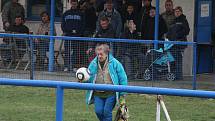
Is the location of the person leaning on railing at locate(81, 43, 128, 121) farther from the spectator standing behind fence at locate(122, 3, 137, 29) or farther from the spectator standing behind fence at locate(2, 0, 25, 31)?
the spectator standing behind fence at locate(2, 0, 25, 31)

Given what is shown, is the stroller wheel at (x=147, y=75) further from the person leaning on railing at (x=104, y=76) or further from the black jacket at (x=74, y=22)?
the person leaning on railing at (x=104, y=76)

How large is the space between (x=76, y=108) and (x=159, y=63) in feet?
9.22

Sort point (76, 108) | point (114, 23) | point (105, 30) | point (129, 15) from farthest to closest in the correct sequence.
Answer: point (129, 15) < point (114, 23) < point (105, 30) < point (76, 108)

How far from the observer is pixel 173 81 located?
44.0 feet

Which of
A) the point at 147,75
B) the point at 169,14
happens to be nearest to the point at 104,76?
the point at 147,75

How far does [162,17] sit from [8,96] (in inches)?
199

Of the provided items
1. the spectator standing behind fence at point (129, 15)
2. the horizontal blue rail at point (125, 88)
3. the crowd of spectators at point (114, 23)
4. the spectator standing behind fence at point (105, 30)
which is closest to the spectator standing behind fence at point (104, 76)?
the horizontal blue rail at point (125, 88)

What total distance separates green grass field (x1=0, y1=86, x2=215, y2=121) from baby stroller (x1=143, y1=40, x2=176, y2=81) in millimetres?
1318

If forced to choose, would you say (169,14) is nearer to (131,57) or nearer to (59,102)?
(131,57)

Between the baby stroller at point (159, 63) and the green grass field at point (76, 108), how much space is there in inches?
51.9

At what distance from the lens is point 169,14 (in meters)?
15.5

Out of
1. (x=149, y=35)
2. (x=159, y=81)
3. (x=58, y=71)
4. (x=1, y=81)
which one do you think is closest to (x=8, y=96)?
(x=58, y=71)

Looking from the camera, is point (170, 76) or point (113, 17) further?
point (113, 17)

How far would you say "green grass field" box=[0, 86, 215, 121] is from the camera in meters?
10.1
